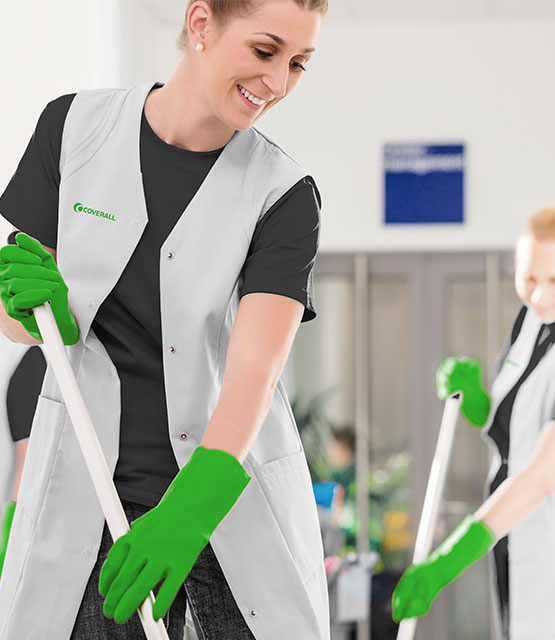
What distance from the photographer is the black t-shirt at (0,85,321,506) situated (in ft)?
3.74

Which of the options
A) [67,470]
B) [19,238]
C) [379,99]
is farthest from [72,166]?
[379,99]

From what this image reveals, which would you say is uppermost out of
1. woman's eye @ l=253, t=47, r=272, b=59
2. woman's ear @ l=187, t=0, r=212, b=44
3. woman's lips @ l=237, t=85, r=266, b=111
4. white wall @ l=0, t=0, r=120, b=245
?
white wall @ l=0, t=0, r=120, b=245

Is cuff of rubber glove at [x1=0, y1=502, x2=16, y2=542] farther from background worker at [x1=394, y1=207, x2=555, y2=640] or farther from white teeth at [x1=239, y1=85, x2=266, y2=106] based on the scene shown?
white teeth at [x1=239, y1=85, x2=266, y2=106]

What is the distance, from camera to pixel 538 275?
2.14 metres

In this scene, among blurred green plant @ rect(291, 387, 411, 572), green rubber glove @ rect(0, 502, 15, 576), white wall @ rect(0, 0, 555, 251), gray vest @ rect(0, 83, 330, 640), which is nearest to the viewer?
gray vest @ rect(0, 83, 330, 640)

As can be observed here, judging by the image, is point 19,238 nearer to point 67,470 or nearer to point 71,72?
point 67,470

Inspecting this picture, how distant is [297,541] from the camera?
47.4 inches

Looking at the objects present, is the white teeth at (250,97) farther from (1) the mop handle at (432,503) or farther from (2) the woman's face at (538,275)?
(2) the woman's face at (538,275)

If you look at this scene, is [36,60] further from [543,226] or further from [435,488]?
[435,488]

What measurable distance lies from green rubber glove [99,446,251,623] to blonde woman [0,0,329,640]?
27 millimetres

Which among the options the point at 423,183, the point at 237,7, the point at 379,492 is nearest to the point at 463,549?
the point at 237,7

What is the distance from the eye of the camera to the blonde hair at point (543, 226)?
2127mm

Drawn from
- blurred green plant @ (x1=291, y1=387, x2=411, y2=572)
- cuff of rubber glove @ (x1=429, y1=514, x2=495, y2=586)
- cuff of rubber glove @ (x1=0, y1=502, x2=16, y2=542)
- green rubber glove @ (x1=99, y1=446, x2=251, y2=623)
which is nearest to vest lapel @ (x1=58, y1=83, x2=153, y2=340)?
green rubber glove @ (x1=99, y1=446, x2=251, y2=623)

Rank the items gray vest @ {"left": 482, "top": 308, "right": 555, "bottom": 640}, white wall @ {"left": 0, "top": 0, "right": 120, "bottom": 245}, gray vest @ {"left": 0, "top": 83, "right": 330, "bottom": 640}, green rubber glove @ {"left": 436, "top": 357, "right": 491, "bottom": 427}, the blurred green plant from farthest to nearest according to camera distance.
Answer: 1. the blurred green plant
2. white wall @ {"left": 0, "top": 0, "right": 120, "bottom": 245}
3. green rubber glove @ {"left": 436, "top": 357, "right": 491, "bottom": 427}
4. gray vest @ {"left": 482, "top": 308, "right": 555, "bottom": 640}
5. gray vest @ {"left": 0, "top": 83, "right": 330, "bottom": 640}
